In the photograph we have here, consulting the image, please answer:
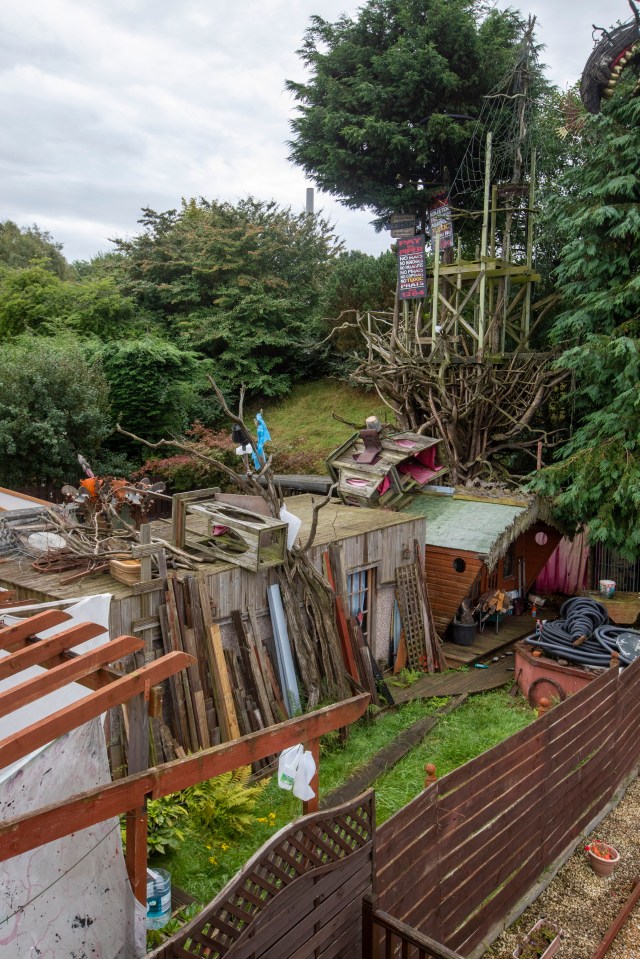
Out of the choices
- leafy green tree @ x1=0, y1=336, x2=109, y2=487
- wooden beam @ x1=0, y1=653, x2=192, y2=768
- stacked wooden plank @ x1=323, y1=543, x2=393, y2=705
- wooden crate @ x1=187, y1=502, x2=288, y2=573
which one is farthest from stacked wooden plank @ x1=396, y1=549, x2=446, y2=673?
leafy green tree @ x1=0, y1=336, x2=109, y2=487

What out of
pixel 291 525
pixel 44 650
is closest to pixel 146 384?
pixel 291 525

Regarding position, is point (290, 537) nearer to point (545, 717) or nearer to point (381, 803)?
point (381, 803)

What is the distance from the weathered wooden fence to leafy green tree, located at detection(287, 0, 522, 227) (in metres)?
21.1

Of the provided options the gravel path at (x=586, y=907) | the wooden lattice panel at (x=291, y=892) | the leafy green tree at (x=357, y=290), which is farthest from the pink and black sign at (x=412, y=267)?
the wooden lattice panel at (x=291, y=892)

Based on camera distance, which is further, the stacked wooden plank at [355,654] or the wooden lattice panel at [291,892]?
the stacked wooden plank at [355,654]

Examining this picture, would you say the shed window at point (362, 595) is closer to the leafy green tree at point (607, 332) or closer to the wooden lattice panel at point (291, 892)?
the leafy green tree at point (607, 332)

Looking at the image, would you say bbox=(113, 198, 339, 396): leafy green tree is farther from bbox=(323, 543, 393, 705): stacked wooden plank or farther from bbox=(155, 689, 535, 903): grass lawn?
bbox=(155, 689, 535, 903): grass lawn

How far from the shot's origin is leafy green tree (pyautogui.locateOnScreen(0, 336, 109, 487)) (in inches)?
698

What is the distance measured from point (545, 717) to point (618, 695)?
196 cm

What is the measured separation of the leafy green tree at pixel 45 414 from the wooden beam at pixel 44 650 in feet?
49.8

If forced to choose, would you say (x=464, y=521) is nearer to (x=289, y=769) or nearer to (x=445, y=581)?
(x=445, y=581)

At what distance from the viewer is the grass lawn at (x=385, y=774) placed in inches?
249

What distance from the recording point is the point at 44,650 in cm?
364

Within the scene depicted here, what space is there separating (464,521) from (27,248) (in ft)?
132
